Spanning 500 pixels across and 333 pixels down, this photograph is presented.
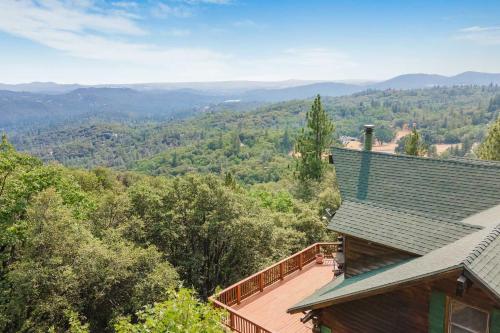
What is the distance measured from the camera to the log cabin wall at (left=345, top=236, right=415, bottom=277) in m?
12.1

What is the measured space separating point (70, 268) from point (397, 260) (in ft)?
44.3

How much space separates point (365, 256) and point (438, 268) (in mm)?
3934

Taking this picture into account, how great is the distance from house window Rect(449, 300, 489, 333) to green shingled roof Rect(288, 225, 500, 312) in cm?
122

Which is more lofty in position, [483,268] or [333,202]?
[483,268]

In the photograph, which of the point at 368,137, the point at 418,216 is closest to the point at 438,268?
the point at 418,216

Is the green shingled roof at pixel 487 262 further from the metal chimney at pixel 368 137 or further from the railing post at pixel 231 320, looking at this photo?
the railing post at pixel 231 320

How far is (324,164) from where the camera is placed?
42469 mm

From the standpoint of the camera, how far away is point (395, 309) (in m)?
10.9

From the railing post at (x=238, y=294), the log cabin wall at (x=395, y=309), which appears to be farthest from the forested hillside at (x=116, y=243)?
the log cabin wall at (x=395, y=309)

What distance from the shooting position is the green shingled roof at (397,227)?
36.7ft

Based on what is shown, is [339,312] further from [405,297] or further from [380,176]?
[380,176]

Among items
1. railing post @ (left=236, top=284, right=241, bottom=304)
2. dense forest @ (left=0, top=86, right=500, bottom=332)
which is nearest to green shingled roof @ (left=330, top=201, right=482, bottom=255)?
railing post @ (left=236, top=284, right=241, bottom=304)

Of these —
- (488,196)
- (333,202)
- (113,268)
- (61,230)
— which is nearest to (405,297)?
(488,196)

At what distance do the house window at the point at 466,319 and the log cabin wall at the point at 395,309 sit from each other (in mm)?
225
